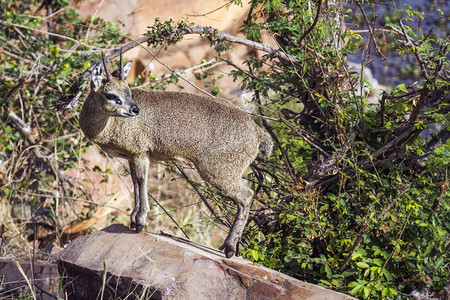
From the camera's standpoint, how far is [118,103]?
19.4 ft

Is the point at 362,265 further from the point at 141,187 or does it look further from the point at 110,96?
the point at 110,96

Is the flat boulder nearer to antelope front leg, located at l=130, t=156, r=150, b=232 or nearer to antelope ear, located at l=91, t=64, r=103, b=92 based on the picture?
antelope front leg, located at l=130, t=156, r=150, b=232

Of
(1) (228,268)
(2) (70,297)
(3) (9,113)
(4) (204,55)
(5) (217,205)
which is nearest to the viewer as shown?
(1) (228,268)

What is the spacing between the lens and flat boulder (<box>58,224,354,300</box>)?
5.52 meters

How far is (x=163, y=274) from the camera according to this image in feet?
18.4

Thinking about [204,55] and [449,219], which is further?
[204,55]

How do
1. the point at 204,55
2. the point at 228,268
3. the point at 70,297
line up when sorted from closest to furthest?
the point at 228,268
the point at 70,297
the point at 204,55

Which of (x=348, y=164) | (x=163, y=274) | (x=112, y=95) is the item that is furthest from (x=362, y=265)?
(x=112, y=95)

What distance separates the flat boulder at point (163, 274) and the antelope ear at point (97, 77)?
148 centimetres

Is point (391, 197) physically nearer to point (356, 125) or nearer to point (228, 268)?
point (356, 125)

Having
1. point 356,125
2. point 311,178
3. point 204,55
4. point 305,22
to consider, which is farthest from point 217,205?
point 204,55

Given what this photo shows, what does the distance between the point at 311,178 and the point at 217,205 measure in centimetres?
129

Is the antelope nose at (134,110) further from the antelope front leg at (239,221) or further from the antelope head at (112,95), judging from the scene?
the antelope front leg at (239,221)

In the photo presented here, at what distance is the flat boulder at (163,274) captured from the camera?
5.52 m
